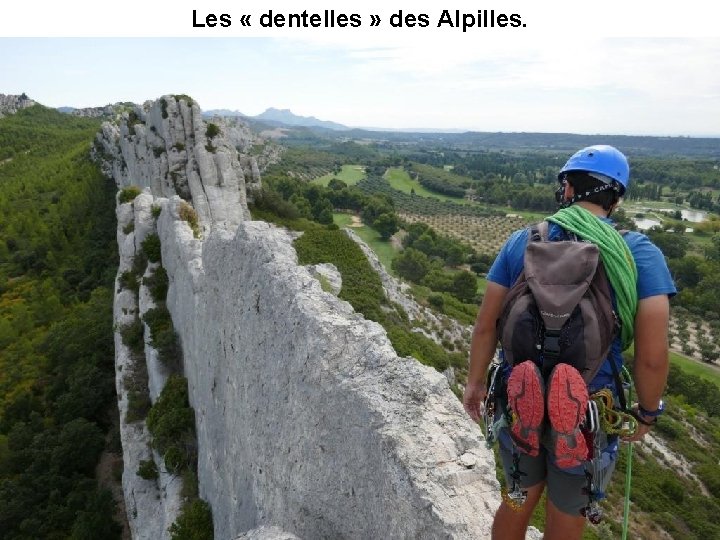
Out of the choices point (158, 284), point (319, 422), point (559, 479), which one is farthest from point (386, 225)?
point (559, 479)

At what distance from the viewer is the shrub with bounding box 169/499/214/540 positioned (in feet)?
52.7

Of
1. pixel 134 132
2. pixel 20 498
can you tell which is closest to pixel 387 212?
pixel 134 132

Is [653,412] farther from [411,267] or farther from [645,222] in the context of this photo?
[645,222]

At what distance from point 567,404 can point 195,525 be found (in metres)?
15.9

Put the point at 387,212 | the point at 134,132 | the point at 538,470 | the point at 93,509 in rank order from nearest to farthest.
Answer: the point at 538,470, the point at 93,509, the point at 134,132, the point at 387,212

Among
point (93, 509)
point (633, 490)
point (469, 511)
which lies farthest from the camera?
point (633, 490)

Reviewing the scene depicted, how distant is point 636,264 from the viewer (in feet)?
14.7

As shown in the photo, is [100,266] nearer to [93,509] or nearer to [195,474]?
[93,509]

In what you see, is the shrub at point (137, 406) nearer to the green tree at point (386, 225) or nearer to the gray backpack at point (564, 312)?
the gray backpack at point (564, 312)

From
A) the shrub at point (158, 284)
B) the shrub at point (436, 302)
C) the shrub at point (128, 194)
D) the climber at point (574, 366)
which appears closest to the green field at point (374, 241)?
the shrub at point (436, 302)

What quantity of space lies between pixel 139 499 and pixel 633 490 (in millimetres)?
31273

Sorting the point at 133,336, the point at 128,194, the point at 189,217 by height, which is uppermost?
the point at 128,194

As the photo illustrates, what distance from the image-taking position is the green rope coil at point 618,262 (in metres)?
4.33

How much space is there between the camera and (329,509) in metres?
8.45
